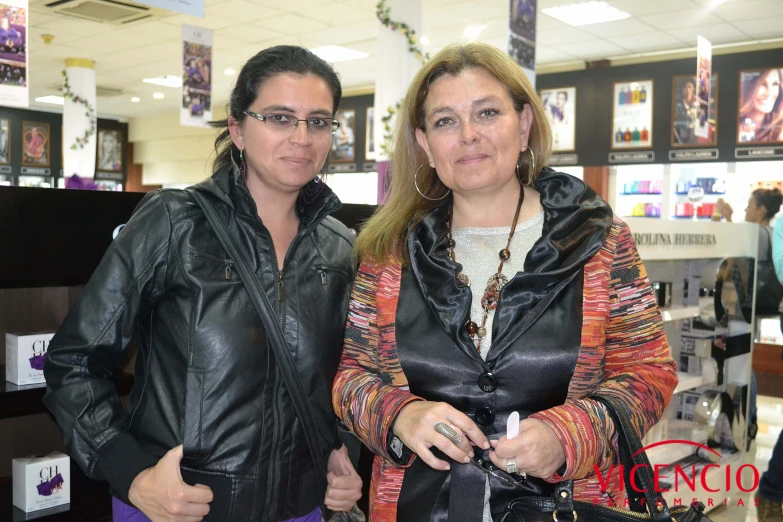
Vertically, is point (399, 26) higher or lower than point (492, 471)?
higher

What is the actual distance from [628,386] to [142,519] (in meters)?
1.07

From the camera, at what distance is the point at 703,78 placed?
752cm

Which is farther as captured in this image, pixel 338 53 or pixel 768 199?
pixel 338 53

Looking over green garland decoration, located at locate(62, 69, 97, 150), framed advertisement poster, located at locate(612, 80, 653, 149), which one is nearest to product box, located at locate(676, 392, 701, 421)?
framed advertisement poster, located at locate(612, 80, 653, 149)

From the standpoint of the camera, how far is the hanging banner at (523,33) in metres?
4.89

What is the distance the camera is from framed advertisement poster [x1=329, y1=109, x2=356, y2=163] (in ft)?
41.4

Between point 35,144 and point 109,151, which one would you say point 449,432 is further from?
point 109,151

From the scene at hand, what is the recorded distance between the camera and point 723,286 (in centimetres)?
410

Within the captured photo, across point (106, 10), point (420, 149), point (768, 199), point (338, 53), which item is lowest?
point (420, 149)

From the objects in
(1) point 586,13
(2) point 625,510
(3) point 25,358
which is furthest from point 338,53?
(2) point 625,510

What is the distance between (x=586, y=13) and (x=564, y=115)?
2.46 meters

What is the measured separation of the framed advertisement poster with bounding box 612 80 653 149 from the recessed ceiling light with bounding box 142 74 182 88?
24.6 ft

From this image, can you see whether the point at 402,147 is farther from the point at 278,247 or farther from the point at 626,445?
the point at 626,445

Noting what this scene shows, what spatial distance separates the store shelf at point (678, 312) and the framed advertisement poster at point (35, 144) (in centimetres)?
1522
